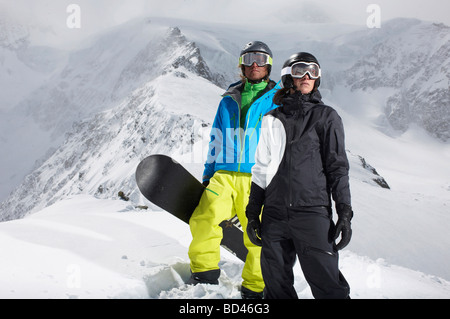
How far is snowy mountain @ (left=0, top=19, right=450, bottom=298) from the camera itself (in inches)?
176

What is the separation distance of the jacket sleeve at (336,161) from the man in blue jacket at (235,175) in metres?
1.01

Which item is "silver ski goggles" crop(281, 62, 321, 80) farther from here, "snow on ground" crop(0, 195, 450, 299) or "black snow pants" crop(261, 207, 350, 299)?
"snow on ground" crop(0, 195, 450, 299)

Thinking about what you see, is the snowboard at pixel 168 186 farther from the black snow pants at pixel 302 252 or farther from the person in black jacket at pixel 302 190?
the black snow pants at pixel 302 252

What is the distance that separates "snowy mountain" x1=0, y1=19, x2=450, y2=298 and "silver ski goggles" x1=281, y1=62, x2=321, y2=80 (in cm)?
200

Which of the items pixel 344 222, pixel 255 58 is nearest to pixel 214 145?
pixel 255 58

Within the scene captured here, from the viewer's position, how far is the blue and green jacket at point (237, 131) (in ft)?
11.6

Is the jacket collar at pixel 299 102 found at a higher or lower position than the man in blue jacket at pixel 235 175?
higher

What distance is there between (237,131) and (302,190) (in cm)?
122

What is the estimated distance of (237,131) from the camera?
363 centimetres

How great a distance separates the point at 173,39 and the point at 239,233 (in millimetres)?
77469

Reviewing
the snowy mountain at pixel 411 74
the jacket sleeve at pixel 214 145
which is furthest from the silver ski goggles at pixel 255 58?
the snowy mountain at pixel 411 74

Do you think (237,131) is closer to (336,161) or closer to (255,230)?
(255,230)

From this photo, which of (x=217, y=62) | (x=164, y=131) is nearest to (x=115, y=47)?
(x=217, y=62)

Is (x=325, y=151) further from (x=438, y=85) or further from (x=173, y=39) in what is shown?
(x=438, y=85)
